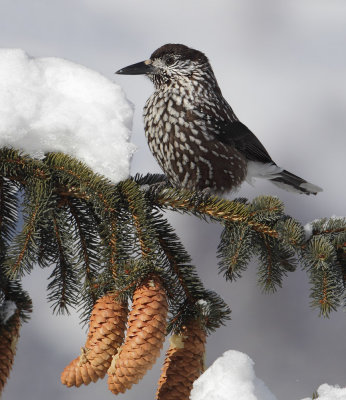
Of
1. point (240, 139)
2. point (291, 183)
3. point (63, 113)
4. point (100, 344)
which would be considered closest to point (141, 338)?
point (100, 344)

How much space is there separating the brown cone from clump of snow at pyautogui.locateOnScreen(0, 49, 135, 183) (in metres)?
0.60

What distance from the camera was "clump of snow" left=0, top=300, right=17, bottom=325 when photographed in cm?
197

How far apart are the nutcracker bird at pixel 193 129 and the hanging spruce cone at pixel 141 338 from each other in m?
1.38

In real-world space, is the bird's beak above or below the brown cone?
above

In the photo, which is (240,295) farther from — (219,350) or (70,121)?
(70,121)

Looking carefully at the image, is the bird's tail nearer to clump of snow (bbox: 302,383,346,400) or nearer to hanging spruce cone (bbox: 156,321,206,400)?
hanging spruce cone (bbox: 156,321,206,400)

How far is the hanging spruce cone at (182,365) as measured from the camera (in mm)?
1945

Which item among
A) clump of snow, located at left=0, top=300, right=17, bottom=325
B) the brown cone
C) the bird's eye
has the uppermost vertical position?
the bird's eye

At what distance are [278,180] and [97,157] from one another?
186 centimetres

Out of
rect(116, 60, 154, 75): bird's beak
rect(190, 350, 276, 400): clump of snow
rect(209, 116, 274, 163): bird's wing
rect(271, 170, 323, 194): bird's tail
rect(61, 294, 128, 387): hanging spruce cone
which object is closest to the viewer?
rect(190, 350, 276, 400): clump of snow

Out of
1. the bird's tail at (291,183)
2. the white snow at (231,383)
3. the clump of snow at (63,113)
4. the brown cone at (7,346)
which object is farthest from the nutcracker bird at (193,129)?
the white snow at (231,383)

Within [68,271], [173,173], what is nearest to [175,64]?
[173,173]

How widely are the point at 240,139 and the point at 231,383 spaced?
6.35 feet

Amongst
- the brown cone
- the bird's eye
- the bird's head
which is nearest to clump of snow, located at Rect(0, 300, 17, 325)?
the brown cone
